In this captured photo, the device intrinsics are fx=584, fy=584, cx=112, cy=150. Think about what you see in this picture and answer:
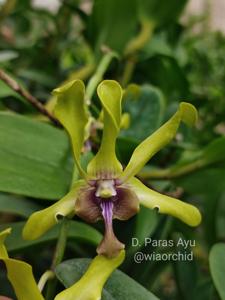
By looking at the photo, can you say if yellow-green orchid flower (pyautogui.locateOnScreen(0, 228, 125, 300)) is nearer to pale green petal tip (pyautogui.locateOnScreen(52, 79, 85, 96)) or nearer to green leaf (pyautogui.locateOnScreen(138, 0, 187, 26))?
pale green petal tip (pyautogui.locateOnScreen(52, 79, 85, 96))

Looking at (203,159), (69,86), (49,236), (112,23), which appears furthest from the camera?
(112,23)

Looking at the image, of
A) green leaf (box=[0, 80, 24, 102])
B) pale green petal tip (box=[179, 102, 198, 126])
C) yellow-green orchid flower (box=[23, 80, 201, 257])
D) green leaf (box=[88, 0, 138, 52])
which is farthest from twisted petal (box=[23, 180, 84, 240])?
green leaf (box=[88, 0, 138, 52])

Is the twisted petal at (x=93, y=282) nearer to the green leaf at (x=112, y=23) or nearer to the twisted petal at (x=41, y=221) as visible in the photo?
the twisted petal at (x=41, y=221)

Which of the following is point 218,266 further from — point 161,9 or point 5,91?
point 161,9

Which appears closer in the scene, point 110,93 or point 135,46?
point 110,93

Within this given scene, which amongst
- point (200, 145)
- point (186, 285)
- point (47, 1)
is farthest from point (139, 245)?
point (47, 1)

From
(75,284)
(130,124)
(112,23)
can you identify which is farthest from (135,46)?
(75,284)

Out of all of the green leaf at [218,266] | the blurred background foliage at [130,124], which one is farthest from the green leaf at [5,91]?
the green leaf at [218,266]
